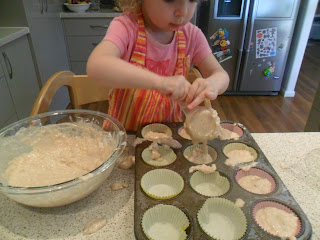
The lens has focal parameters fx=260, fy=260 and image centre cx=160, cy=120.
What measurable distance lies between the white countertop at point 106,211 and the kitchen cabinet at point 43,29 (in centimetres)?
193

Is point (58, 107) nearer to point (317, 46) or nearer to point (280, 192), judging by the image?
point (280, 192)

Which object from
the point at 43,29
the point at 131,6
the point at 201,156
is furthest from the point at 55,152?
the point at 43,29

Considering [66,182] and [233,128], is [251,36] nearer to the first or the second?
[233,128]

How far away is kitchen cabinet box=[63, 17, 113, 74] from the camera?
112 inches

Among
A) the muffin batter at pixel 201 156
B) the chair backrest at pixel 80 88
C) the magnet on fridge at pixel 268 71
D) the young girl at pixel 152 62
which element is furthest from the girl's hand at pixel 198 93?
the magnet on fridge at pixel 268 71

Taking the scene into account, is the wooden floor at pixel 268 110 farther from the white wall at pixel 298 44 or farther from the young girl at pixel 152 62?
the young girl at pixel 152 62

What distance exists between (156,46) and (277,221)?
2.51 feet

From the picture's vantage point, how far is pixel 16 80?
2.08 m

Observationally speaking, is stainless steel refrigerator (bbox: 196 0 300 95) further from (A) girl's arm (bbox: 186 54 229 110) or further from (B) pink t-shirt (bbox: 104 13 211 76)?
(A) girl's arm (bbox: 186 54 229 110)

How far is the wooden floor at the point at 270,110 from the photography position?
9.23 feet

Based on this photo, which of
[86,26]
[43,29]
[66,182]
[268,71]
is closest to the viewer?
[66,182]

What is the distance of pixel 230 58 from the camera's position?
3248mm

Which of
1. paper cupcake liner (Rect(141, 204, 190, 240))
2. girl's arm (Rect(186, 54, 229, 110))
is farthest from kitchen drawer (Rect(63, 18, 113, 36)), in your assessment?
paper cupcake liner (Rect(141, 204, 190, 240))

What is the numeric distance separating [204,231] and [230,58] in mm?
2930
